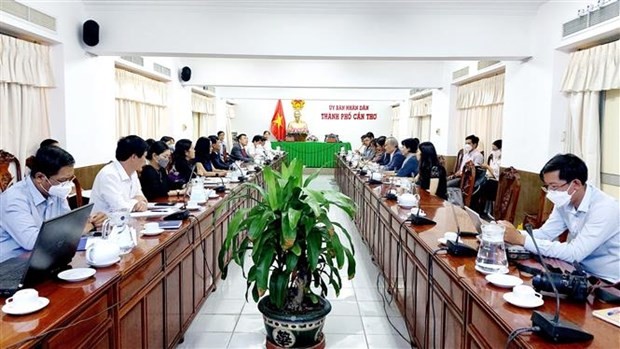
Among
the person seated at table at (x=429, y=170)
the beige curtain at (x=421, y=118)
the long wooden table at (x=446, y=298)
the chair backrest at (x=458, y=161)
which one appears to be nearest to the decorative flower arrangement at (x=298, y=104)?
the beige curtain at (x=421, y=118)

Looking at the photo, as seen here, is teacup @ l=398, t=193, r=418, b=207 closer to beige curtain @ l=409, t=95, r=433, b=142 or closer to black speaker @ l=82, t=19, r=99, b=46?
black speaker @ l=82, t=19, r=99, b=46

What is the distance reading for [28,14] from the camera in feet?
13.9

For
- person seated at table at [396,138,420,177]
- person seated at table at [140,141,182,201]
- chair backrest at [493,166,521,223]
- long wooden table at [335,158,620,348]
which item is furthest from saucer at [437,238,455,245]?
person seated at table at [396,138,420,177]

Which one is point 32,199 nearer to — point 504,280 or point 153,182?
point 153,182

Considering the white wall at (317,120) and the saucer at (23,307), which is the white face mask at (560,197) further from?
the white wall at (317,120)

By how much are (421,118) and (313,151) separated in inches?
128

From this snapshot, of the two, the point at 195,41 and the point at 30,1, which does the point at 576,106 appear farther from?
the point at 30,1

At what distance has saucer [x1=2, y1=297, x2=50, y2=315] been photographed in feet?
4.25

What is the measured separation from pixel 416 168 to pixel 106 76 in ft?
13.7

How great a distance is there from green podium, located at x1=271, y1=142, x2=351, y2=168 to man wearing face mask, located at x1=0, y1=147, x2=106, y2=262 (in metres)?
10.9

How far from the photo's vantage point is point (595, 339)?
1.21 meters

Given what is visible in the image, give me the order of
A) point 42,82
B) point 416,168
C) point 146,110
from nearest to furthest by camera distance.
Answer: point 42,82
point 416,168
point 146,110

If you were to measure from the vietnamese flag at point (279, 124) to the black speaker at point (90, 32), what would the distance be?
10085mm

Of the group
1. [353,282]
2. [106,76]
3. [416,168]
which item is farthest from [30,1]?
[416,168]
